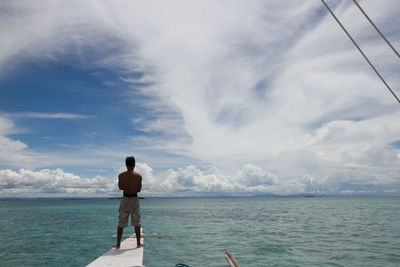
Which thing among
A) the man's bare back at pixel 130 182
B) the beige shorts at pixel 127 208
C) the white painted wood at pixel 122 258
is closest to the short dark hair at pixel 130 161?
the man's bare back at pixel 130 182

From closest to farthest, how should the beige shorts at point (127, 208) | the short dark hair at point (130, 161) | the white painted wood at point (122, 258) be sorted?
the white painted wood at point (122, 258) < the short dark hair at point (130, 161) < the beige shorts at point (127, 208)

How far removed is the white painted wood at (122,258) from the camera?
8.15 m

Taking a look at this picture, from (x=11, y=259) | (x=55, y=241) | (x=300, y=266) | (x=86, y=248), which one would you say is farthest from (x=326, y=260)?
(x=55, y=241)

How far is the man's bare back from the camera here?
9.34 meters

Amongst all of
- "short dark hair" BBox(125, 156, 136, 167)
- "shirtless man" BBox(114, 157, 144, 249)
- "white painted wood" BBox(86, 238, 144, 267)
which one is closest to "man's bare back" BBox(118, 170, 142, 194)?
"shirtless man" BBox(114, 157, 144, 249)

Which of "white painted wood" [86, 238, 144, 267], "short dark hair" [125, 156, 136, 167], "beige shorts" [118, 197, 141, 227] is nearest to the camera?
"white painted wood" [86, 238, 144, 267]

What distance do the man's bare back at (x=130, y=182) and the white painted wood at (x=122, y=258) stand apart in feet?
6.72

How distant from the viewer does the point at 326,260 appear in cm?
1670

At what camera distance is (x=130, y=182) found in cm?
937

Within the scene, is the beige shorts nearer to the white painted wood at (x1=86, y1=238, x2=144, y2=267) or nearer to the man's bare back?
the man's bare back

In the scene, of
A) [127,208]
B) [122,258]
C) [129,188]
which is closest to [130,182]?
[129,188]

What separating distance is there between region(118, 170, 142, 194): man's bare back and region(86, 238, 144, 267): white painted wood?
2.05m

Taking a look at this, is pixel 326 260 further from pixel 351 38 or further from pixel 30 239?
pixel 30 239

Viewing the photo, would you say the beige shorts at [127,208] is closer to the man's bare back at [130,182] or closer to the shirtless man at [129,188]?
the shirtless man at [129,188]
